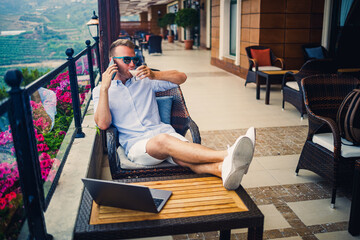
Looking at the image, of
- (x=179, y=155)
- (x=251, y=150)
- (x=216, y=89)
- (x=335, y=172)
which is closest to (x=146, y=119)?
(x=179, y=155)

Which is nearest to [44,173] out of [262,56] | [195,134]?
[195,134]

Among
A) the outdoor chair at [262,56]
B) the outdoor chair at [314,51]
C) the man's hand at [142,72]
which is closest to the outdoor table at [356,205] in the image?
the man's hand at [142,72]

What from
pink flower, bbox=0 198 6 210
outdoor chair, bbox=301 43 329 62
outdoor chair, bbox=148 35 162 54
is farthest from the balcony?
outdoor chair, bbox=148 35 162 54

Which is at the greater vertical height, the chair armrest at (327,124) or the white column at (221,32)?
the white column at (221,32)

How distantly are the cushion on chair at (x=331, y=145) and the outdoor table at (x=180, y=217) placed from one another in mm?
1332

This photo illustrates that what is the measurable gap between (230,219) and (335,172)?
1.49m

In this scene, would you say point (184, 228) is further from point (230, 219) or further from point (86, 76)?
point (86, 76)

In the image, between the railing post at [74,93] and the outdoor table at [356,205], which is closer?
the outdoor table at [356,205]

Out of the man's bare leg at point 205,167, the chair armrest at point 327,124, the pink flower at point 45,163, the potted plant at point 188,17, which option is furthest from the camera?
the potted plant at point 188,17

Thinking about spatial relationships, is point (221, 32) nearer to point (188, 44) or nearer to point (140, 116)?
point (188, 44)

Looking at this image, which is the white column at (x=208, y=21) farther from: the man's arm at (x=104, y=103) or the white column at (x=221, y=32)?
the man's arm at (x=104, y=103)

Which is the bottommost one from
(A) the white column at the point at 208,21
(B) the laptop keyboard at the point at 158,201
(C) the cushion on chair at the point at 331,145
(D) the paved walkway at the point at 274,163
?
(D) the paved walkway at the point at 274,163

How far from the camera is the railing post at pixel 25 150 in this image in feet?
4.18

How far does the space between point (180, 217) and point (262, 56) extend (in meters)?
6.56
